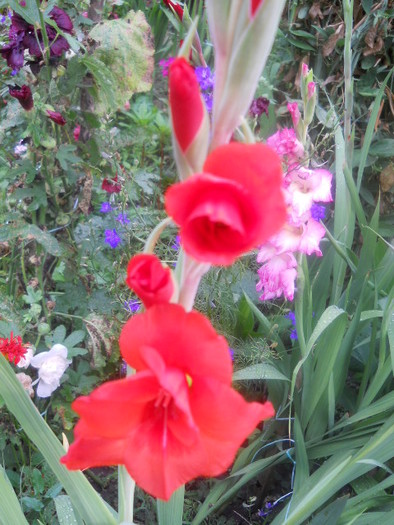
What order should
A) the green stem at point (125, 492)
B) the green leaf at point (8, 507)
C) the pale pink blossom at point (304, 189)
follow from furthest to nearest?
the pale pink blossom at point (304, 189)
the green leaf at point (8, 507)
the green stem at point (125, 492)

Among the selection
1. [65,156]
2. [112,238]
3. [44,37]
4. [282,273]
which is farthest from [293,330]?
[44,37]

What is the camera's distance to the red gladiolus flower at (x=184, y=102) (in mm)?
513

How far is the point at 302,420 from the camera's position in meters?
1.46

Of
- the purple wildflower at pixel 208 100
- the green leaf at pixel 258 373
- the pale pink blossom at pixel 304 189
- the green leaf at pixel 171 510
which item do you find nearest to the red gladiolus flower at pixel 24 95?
the purple wildflower at pixel 208 100

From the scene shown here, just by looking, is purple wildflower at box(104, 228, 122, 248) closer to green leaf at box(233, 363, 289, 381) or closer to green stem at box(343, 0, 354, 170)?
green leaf at box(233, 363, 289, 381)

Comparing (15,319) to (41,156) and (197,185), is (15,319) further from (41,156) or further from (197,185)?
(197,185)

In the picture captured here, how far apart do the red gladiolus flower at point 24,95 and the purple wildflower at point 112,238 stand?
39 centimetres

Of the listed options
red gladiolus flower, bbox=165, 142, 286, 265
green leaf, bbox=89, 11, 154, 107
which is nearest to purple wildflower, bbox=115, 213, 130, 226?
green leaf, bbox=89, 11, 154, 107

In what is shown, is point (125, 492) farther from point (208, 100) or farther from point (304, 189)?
point (208, 100)

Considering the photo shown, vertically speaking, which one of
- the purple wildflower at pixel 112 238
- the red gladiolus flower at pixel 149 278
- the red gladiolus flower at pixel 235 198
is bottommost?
the purple wildflower at pixel 112 238

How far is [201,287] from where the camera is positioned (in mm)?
1600

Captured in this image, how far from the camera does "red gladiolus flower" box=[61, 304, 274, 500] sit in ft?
1.66

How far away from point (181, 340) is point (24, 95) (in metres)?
1.13

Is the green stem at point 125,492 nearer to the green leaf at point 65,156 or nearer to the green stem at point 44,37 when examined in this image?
the green leaf at point 65,156
